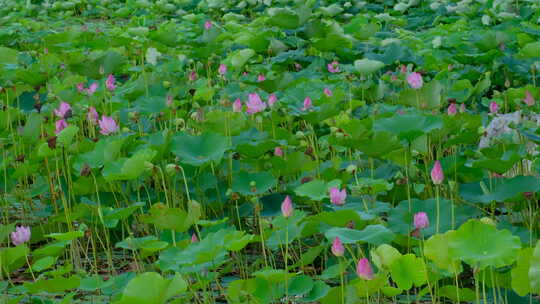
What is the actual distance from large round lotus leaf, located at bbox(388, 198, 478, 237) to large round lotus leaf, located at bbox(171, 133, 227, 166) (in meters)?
0.45

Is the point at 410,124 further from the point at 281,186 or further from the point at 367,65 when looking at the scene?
the point at 367,65

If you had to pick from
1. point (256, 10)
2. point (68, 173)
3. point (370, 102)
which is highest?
point (68, 173)

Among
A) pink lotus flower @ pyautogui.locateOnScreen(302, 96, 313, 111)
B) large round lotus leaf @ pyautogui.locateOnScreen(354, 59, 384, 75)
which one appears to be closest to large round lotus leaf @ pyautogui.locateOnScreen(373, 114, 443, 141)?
pink lotus flower @ pyautogui.locateOnScreen(302, 96, 313, 111)

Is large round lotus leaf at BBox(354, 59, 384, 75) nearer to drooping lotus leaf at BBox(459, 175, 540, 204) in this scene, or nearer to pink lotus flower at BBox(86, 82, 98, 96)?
pink lotus flower at BBox(86, 82, 98, 96)

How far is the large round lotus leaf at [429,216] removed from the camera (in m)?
1.64

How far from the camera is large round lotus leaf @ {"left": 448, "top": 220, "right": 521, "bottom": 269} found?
1216mm

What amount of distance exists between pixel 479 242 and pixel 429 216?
0.45 meters

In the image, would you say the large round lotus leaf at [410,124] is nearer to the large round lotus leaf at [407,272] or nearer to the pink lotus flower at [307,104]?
the pink lotus flower at [307,104]

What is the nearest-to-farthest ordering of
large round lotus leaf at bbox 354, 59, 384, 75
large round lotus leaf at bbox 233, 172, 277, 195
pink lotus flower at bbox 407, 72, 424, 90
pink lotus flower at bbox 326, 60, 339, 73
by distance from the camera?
1. large round lotus leaf at bbox 233, 172, 277, 195
2. pink lotus flower at bbox 407, 72, 424, 90
3. large round lotus leaf at bbox 354, 59, 384, 75
4. pink lotus flower at bbox 326, 60, 339, 73

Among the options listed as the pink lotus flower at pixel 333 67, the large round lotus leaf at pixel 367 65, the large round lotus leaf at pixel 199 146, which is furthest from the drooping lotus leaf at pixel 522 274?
the pink lotus flower at pixel 333 67

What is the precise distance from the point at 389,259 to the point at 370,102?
177 cm

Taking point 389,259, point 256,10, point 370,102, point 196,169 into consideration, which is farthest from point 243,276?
point 256,10

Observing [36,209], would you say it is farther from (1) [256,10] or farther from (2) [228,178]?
(1) [256,10]

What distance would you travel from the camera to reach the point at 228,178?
2.10m
